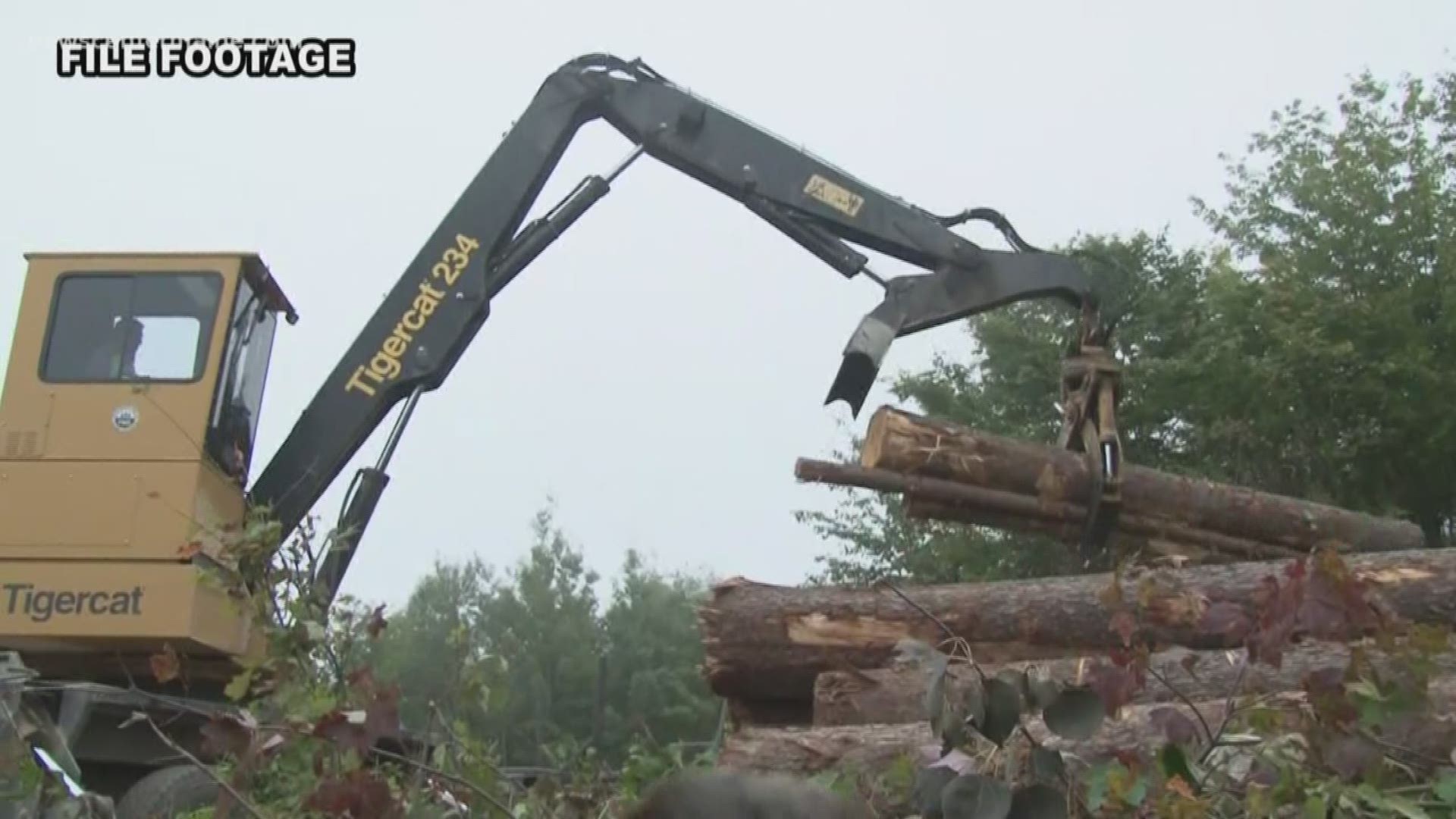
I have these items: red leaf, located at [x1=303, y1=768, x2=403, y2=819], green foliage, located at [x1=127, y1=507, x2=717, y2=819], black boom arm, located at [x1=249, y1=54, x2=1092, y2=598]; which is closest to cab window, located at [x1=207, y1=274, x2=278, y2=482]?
black boom arm, located at [x1=249, y1=54, x2=1092, y2=598]

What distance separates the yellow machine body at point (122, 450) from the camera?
755 centimetres

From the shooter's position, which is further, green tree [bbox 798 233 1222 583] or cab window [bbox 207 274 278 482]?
green tree [bbox 798 233 1222 583]

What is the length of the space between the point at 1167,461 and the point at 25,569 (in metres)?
16.0

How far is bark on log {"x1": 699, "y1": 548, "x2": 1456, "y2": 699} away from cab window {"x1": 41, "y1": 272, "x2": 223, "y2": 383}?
3.41 m

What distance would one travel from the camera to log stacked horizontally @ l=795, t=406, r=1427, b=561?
724cm

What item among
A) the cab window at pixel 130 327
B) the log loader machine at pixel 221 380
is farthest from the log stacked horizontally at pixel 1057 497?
the cab window at pixel 130 327

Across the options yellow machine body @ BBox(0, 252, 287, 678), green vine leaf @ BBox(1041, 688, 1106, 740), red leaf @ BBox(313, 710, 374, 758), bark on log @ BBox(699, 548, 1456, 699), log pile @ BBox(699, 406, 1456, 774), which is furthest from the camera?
yellow machine body @ BBox(0, 252, 287, 678)

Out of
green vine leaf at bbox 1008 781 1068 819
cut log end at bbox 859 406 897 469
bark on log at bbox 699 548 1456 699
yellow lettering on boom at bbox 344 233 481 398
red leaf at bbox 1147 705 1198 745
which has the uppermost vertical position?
yellow lettering on boom at bbox 344 233 481 398

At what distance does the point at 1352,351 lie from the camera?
19500 mm

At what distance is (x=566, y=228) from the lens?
980 cm

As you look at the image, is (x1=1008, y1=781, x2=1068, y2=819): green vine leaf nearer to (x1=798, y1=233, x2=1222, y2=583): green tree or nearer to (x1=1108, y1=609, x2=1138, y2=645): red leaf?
(x1=1108, y1=609, x2=1138, y2=645): red leaf

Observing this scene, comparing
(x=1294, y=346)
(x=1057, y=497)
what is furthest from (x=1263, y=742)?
(x=1294, y=346)

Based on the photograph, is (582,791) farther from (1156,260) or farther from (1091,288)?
(1156,260)

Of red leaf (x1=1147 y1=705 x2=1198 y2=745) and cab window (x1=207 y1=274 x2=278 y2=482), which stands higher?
cab window (x1=207 y1=274 x2=278 y2=482)
